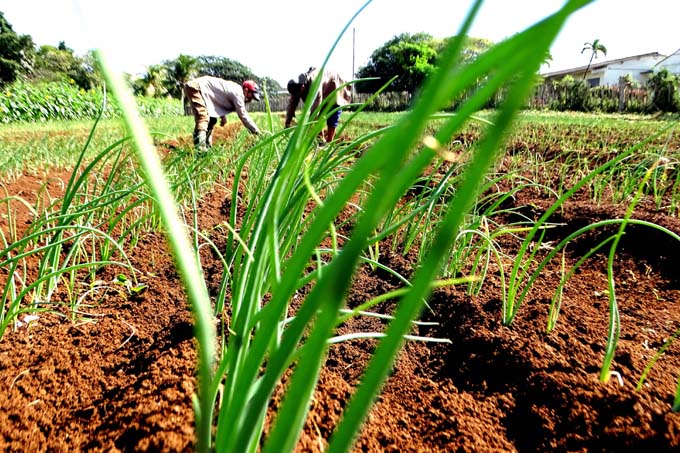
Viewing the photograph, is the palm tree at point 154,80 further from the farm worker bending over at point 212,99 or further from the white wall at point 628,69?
the white wall at point 628,69

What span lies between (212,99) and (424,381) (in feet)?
19.8

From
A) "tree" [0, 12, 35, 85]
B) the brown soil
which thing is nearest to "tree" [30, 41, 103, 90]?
"tree" [0, 12, 35, 85]

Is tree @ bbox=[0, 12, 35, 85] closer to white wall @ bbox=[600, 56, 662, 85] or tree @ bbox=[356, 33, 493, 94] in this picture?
tree @ bbox=[356, 33, 493, 94]

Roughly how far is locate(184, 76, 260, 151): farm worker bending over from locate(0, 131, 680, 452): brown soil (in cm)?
464

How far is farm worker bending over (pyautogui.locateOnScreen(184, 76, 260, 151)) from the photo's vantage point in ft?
18.5

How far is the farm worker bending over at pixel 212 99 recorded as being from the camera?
564 cm

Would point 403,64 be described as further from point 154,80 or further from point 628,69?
point 154,80

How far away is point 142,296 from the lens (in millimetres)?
1207

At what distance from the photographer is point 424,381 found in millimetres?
917

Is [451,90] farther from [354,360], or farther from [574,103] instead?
[574,103]

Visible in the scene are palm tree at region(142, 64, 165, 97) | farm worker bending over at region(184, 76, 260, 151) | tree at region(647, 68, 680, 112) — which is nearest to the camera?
farm worker bending over at region(184, 76, 260, 151)

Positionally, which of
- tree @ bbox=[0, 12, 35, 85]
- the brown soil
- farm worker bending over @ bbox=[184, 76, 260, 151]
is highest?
tree @ bbox=[0, 12, 35, 85]

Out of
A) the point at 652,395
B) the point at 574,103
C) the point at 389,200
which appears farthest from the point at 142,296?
the point at 574,103

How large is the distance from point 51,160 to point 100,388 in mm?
3317
